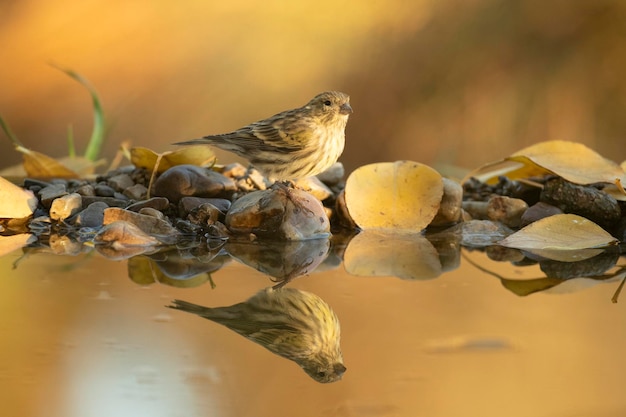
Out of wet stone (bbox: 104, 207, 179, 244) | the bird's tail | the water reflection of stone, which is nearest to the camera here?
the water reflection of stone

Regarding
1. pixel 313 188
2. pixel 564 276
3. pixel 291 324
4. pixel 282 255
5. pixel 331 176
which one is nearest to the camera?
pixel 291 324

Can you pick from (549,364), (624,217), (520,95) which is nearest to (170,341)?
(549,364)

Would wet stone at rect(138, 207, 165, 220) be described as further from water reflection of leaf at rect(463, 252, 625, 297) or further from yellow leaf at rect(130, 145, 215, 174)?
water reflection of leaf at rect(463, 252, 625, 297)

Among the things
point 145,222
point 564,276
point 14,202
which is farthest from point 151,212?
point 564,276

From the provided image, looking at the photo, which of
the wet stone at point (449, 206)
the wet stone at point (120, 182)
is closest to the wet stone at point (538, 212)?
the wet stone at point (449, 206)

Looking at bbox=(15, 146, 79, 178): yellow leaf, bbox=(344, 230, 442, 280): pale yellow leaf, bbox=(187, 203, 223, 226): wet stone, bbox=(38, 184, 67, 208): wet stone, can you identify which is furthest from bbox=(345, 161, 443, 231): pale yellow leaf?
bbox=(15, 146, 79, 178): yellow leaf

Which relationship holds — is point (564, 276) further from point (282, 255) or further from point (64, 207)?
point (64, 207)

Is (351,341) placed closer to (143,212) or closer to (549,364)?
(549,364)
